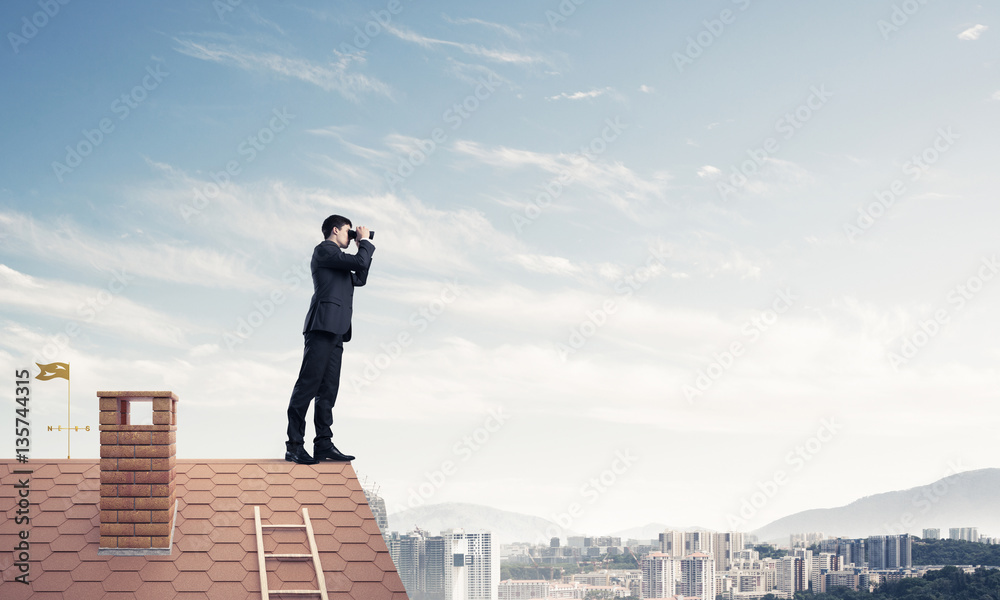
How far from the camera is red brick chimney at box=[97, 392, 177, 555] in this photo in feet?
22.6

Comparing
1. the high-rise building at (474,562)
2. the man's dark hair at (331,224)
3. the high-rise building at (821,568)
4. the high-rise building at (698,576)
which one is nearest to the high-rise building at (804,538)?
the high-rise building at (698,576)

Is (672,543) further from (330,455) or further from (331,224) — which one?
(331,224)

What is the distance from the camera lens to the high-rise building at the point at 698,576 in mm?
114875

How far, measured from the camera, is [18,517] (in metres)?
7.23

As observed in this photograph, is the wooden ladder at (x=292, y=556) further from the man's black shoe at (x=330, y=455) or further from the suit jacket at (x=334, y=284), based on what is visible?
the suit jacket at (x=334, y=284)

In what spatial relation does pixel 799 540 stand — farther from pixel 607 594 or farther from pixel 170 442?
pixel 170 442

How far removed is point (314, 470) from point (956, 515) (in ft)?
615

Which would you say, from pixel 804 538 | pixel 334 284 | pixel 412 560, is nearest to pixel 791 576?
pixel 804 538

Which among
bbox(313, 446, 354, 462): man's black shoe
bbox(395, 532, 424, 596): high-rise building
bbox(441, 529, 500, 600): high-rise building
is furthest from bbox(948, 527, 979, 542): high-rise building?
bbox(313, 446, 354, 462): man's black shoe

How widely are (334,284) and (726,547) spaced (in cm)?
13125

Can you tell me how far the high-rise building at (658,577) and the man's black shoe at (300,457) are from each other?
117 metres

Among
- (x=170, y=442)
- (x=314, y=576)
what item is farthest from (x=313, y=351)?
(x=314, y=576)

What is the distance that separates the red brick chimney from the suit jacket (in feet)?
6.58

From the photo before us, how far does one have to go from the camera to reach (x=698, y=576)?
385 ft
